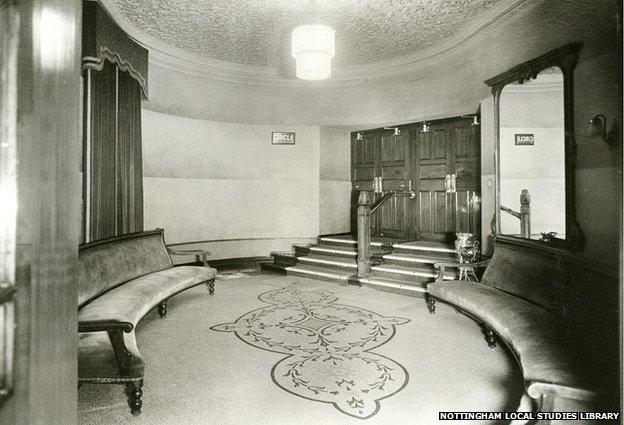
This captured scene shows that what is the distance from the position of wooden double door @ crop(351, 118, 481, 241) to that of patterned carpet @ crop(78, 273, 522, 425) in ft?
9.09

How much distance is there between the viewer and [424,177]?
795 cm

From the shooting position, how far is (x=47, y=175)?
128cm

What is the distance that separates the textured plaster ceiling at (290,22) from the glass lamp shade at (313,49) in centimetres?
85

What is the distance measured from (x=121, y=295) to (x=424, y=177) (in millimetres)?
5957

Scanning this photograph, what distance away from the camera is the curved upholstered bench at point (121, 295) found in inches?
109

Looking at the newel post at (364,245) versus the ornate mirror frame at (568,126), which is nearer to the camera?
the ornate mirror frame at (568,126)

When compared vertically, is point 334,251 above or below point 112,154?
below

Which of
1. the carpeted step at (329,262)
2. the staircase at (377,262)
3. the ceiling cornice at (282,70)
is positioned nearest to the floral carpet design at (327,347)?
the staircase at (377,262)

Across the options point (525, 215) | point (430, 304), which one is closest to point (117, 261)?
point (430, 304)

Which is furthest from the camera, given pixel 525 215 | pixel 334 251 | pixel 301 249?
pixel 301 249

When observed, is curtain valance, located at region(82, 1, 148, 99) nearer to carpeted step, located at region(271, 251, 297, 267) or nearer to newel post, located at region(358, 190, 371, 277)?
newel post, located at region(358, 190, 371, 277)

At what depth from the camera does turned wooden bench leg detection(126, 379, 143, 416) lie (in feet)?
8.70

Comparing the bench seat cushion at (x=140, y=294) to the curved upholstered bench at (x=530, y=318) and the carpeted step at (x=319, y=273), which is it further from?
the curved upholstered bench at (x=530, y=318)

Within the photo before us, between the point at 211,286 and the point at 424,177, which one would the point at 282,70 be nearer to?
the point at 424,177
